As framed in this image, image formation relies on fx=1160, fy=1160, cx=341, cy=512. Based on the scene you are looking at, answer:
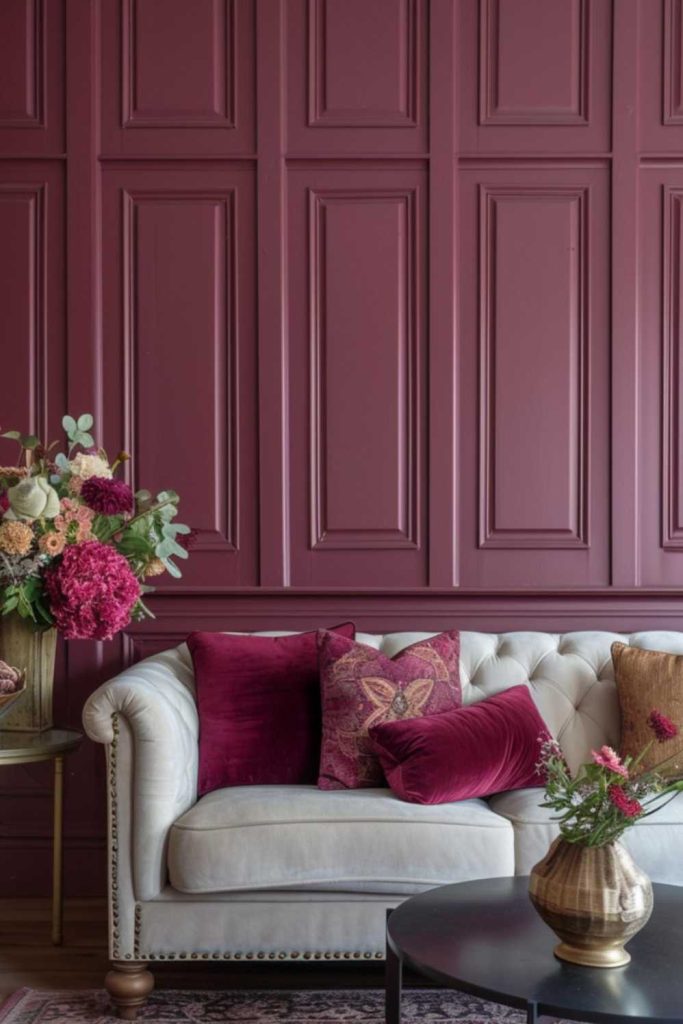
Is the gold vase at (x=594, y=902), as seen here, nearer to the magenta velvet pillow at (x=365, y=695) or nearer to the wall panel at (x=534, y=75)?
the magenta velvet pillow at (x=365, y=695)

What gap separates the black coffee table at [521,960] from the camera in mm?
1792

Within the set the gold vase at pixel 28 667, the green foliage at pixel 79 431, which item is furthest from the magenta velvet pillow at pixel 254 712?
the green foliage at pixel 79 431

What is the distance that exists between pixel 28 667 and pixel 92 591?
1.42ft

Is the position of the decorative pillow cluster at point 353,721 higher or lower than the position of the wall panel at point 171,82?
lower

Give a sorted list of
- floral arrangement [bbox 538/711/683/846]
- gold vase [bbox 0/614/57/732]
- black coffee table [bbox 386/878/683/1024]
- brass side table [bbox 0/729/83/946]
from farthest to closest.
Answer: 1. gold vase [bbox 0/614/57/732]
2. brass side table [bbox 0/729/83/946]
3. floral arrangement [bbox 538/711/683/846]
4. black coffee table [bbox 386/878/683/1024]

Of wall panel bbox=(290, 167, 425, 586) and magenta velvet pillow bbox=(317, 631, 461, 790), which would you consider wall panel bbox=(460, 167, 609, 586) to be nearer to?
wall panel bbox=(290, 167, 425, 586)

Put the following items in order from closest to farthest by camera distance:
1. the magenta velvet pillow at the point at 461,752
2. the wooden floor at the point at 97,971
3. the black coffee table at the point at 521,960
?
the black coffee table at the point at 521,960 < the magenta velvet pillow at the point at 461,752 < the wooden floor at the point at 97,971

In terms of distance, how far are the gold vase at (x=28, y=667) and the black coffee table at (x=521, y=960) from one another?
1.43 meters

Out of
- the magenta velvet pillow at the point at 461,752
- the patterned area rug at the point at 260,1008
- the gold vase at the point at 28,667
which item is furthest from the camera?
the gold vase at the point at 28,667

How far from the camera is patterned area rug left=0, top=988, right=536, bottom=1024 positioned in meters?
2.69

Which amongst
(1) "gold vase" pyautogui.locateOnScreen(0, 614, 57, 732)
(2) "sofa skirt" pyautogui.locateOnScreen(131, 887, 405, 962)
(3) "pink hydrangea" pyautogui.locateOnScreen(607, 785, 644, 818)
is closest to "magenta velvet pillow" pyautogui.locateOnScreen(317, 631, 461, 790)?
(2) "sofa skirt" pyautogui.locateOnScreen(131, 887, 405, 962)

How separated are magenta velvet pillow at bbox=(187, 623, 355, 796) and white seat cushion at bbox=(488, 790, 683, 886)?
63 cm

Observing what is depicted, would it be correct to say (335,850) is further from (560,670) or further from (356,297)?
(356,297)

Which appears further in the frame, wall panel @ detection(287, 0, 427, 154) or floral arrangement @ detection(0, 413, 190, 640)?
wall panel @ detection(287, 0, 427, 154)
